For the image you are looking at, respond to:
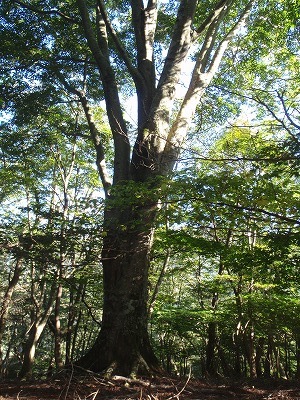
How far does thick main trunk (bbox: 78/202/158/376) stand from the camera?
4.50 m

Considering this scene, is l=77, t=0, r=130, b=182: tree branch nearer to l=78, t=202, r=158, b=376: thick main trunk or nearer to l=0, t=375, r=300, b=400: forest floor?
l=78, t=202, r=158, b=376: thick main trunk

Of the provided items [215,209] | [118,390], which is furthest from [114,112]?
[118,390]

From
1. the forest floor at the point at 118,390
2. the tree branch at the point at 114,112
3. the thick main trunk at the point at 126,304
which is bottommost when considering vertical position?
the forest floor at the point at 118,390

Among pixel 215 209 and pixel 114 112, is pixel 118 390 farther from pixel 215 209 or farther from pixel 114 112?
pixel 114 112

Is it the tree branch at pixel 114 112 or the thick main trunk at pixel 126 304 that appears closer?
the thick main trunk at pixel 126 304

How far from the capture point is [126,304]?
4.82m

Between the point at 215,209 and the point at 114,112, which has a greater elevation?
the point at 114,112

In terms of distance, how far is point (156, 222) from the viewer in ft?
14.7

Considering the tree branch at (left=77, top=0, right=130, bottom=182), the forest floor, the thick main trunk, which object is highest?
the tree branch at (left=77, top=0, right=130, bottom=182)

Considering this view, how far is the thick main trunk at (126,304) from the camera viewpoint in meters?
4.50

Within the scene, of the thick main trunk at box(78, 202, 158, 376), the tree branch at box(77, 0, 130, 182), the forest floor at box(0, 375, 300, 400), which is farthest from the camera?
the tree branch at box(77, 0, 130, 182)

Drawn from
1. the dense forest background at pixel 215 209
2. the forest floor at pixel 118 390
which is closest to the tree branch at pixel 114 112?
the dense forest background at pixel 215 209

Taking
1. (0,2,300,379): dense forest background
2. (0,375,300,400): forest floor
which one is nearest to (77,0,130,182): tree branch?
(0,2,300,379): dense forest background

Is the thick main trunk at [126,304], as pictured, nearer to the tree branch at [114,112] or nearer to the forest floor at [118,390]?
the forest floor at [118,390]
